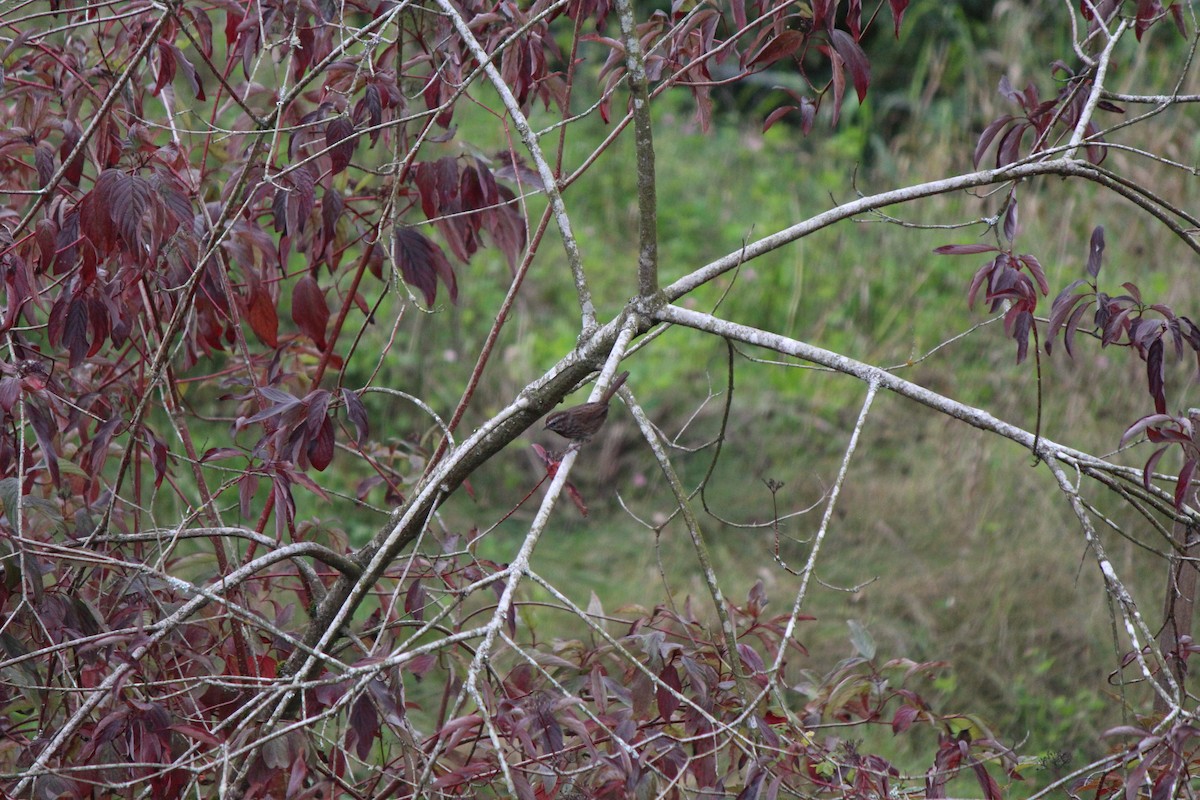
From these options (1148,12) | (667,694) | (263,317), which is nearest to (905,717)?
(667,694)

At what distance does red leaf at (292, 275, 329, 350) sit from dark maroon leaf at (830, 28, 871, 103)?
3.14 ft

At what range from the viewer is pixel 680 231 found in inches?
221

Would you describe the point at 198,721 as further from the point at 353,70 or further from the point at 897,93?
the point at 897,93

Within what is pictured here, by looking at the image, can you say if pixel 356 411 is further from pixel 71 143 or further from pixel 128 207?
pixel 71 143

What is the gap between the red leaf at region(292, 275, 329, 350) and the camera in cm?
186

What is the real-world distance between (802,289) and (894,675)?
2.15 m

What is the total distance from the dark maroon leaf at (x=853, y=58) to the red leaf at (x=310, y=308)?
3.14 ft

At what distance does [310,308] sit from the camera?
1864mm

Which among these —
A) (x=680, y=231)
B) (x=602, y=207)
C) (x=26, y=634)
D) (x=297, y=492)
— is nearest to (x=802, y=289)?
(x=680, y=231)

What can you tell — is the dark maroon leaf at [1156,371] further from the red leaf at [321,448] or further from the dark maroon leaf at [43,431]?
the dark maroon leaf at [43,431]

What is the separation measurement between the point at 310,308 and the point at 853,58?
996mm

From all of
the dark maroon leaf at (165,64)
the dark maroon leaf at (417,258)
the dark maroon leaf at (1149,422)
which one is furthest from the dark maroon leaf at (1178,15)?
the dark maroon leaf at (165,64)

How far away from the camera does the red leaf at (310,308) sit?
1.86 metres

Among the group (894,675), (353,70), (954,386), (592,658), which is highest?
(353,70)
